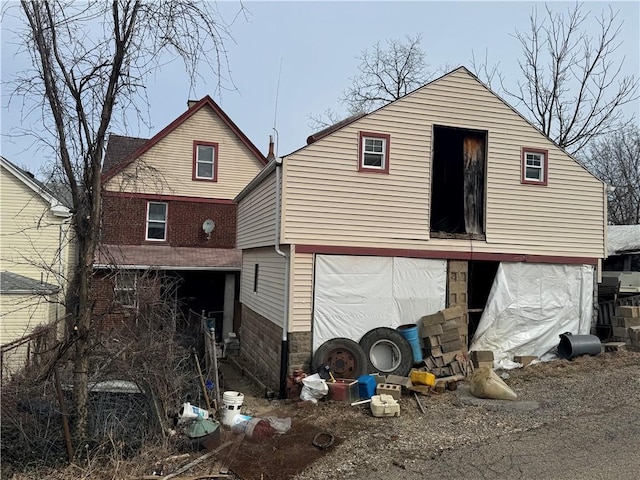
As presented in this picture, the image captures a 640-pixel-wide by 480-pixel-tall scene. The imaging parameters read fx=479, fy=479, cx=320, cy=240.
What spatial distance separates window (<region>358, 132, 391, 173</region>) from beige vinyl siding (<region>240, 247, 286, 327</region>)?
2.92 m

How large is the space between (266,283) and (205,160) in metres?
9.67

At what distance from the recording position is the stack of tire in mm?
9992

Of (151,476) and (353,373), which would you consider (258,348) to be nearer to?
(353,373)

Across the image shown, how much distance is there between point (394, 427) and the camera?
7.83 m

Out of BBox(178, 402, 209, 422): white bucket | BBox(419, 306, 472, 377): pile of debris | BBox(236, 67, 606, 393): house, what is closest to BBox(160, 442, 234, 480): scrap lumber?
BBox(178, 402, 209, 422): white bucket

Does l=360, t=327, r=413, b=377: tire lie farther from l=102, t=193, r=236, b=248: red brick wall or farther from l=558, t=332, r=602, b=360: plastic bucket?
l=102, t=193, r=236, b=248: red brick wall

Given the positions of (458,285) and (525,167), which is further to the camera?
(525,167)

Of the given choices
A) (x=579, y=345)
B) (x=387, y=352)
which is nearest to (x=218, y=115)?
(x=387, y=352)

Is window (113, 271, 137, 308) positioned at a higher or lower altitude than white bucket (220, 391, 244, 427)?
higher

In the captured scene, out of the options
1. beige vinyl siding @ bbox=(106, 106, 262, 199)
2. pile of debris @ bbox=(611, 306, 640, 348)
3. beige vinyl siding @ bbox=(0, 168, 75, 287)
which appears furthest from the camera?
beige vinyl siding @ bbox=(106, 106, 262, 199)

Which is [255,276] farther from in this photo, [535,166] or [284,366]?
[535,166]

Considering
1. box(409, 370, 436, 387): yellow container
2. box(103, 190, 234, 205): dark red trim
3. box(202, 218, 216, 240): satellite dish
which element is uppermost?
box(103, 190, 234, 205): dark red trim

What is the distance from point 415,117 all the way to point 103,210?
7.48m

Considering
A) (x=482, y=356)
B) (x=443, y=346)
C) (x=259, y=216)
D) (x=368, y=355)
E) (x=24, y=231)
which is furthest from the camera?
(x=24, y=231)
